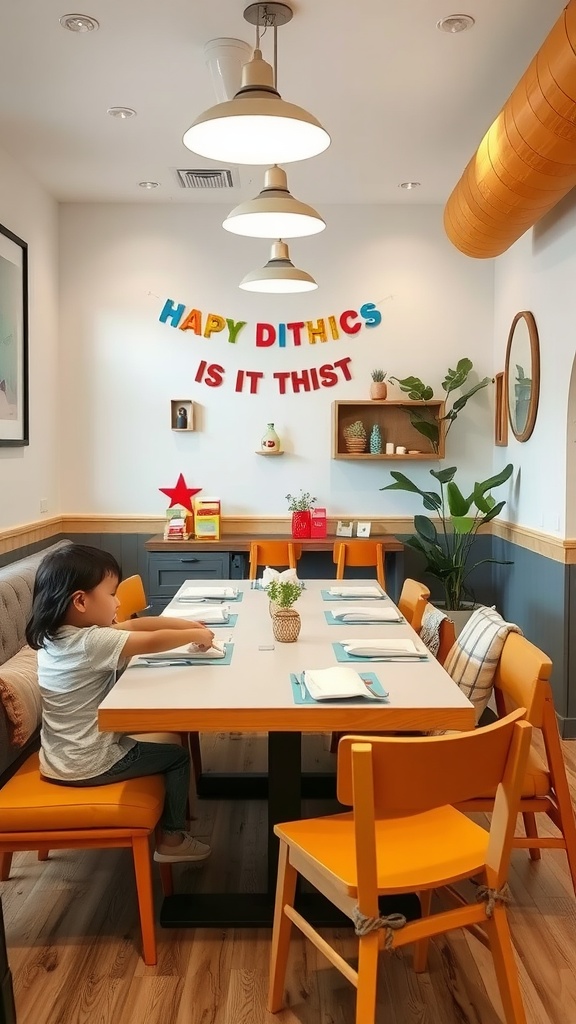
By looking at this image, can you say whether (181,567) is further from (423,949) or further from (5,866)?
(423,949)

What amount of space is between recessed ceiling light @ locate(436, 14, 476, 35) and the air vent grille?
186cm

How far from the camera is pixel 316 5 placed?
321cm

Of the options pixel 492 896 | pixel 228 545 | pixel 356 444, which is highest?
pixel 356 444

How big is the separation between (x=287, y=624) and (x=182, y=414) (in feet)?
10.6

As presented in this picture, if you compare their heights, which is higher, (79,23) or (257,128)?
(79,23)

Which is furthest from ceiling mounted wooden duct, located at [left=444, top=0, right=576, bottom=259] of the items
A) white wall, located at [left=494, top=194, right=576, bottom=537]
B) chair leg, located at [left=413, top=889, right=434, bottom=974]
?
chair leg, located at [left=413, top=889, right=434, bottom=974]

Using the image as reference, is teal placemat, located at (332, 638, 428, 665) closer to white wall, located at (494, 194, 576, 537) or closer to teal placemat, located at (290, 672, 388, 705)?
teal placemat, located at (290, 672, 388, 705)

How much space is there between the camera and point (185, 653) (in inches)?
102

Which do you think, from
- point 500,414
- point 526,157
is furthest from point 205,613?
point 500,414

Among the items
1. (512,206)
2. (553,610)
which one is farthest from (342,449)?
(512,206)

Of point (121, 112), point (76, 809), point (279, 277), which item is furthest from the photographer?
point (121, 112)

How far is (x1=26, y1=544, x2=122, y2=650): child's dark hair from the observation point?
2.43 m

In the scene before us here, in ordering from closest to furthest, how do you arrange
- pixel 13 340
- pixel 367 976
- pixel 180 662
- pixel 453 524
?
pixel 367 976
pixel 180 662
pixel 13 340
pixel 453 524

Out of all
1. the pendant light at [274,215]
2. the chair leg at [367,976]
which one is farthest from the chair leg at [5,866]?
the pendant light at [274,215]
